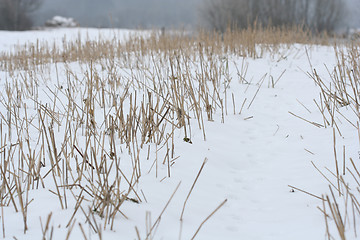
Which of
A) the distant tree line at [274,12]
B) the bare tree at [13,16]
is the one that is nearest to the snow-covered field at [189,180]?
the distant tree line at [274,12]

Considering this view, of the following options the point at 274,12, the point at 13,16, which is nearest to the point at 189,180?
the point at 274,12

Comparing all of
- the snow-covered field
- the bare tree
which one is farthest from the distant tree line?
the bare tree

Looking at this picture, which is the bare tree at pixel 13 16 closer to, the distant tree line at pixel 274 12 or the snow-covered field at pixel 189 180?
the distant tree line at pixel 274 12

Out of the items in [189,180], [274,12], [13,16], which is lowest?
[189,180]

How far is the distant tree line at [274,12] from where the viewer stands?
15.4 metres

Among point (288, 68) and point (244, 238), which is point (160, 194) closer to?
point (244, 238)

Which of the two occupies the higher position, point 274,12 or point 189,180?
point 274,12

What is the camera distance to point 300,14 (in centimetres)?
1655

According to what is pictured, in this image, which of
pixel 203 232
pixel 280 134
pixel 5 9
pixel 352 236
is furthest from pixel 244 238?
pixel 5 9

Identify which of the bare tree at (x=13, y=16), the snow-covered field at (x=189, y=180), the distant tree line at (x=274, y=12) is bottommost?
the snow-covered field at (x=189, y=180)

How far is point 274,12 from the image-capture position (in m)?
16.1

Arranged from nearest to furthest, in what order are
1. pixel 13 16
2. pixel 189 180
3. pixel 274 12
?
pixel 189 180 < pixel 274 12 < pixel 13 16

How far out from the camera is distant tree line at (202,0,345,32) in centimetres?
1538

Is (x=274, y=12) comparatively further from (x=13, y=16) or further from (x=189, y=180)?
(x=13, y=16)
